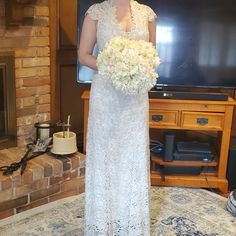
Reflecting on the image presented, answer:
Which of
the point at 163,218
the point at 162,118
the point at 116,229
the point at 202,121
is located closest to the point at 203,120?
the point at 202,121

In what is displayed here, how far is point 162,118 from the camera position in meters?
2.66

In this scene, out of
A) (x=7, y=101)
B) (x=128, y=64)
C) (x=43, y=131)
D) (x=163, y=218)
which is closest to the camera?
(x=128, y=64)

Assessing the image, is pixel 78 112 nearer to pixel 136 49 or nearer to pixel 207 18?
pixel 207 18

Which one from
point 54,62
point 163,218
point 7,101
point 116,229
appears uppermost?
point 54,62

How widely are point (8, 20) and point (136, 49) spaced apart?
4.08 ft

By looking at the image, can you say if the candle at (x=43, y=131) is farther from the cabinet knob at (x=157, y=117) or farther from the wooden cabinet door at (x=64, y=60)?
the cabinet knob at (x=157, y=117)

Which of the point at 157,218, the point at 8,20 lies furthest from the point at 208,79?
the point at 8,20

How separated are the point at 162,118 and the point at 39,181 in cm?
94

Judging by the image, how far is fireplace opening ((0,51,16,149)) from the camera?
252 centimetres

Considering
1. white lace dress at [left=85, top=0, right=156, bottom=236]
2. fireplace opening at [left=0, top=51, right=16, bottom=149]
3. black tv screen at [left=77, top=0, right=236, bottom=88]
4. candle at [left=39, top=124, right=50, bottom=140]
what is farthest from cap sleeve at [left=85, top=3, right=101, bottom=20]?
candle at [left=39, top=124, right=50, bottom=140]

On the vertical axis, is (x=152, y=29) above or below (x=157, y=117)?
above

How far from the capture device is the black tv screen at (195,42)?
2.58 metres

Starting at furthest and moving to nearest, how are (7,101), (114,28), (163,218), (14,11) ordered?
(7,101) → (14,11) → (163,218) → (114,28)

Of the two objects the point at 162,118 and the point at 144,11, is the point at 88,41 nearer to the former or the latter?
the point at 144,11
